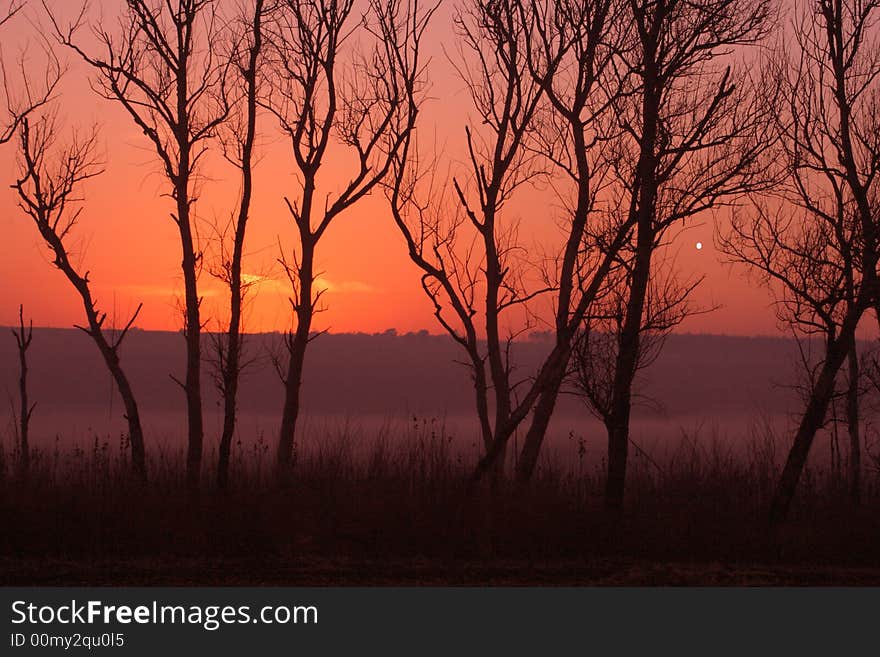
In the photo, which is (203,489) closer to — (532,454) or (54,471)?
(54,471)

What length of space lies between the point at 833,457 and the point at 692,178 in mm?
6172

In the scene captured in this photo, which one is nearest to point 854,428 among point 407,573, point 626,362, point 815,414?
point 815,414

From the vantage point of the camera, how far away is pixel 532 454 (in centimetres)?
1606

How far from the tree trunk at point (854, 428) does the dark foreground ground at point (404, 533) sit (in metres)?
1.05

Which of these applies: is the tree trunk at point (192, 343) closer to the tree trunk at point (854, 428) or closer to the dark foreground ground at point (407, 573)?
the dark foreground ground at point (407, 573)

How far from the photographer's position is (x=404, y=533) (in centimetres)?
1259

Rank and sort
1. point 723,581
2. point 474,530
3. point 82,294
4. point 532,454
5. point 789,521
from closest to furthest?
1. point 723,581
2. point 474,530
3. point 789,521
4. point 532,454
5. point 82,294

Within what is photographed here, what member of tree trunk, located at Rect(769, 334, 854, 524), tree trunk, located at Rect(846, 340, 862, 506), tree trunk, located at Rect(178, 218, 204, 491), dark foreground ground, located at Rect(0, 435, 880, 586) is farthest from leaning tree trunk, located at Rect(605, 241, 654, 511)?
tree trunk, located at Rect(178, 218, 204, 491)

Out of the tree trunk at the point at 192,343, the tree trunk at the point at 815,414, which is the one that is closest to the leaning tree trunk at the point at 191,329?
the tree trunk at the point at 192,343

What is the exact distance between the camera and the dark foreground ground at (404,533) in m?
11.2

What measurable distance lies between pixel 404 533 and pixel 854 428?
31.4 feet

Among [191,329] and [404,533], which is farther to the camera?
[191,329]

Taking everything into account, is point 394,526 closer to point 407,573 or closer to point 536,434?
point 407,573

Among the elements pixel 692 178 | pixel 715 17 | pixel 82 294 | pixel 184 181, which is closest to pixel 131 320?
pixel 82 294
